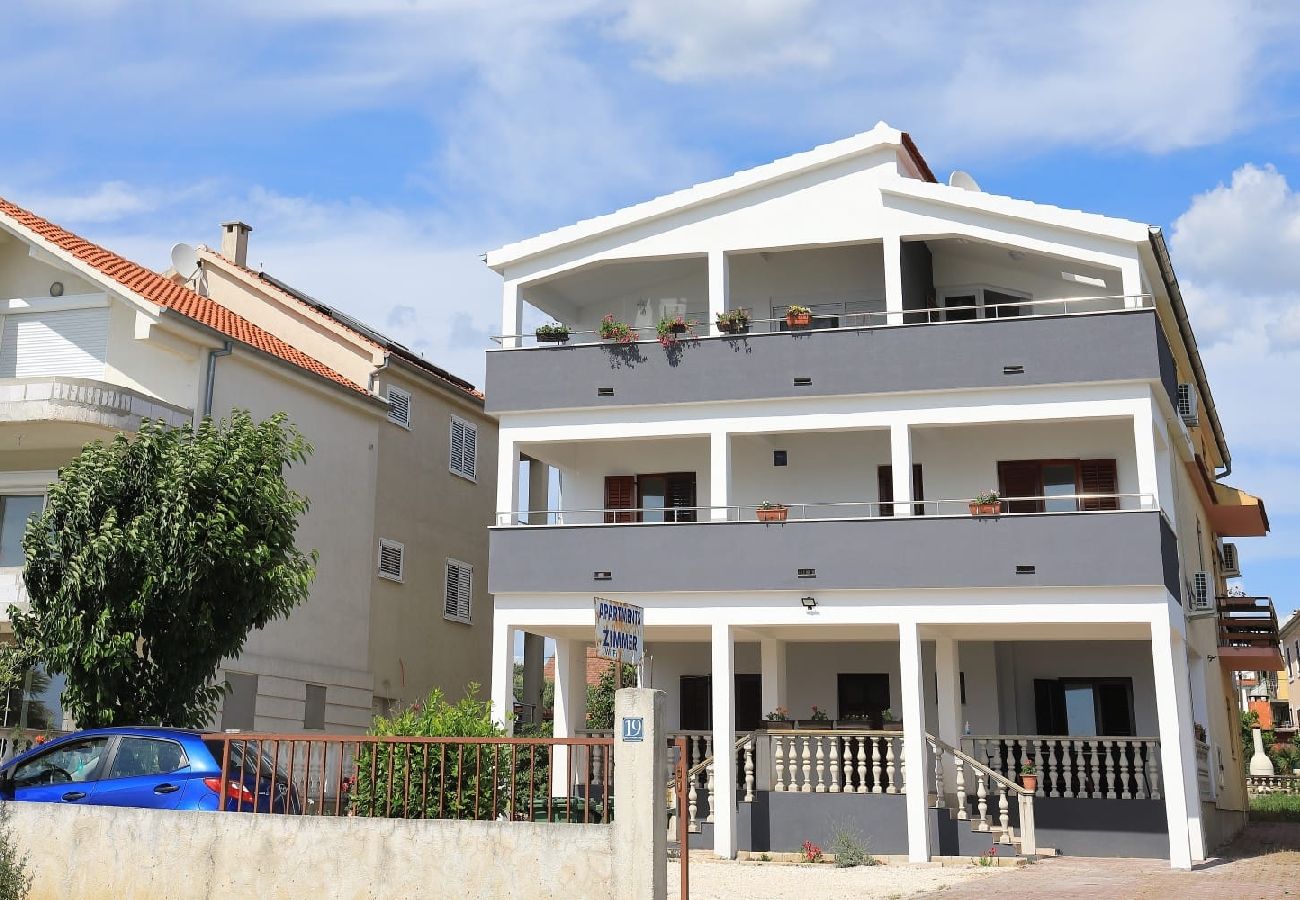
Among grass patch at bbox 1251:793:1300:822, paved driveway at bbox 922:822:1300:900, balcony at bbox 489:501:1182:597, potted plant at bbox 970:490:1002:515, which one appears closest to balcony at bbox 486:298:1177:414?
potted plant at bbox 970:490:1002:515

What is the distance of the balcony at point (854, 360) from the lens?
2366cm

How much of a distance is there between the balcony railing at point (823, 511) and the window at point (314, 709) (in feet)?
19.3

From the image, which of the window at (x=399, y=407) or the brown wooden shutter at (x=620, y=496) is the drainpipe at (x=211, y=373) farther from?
the brown wooden shutter at (x=620, y=496)

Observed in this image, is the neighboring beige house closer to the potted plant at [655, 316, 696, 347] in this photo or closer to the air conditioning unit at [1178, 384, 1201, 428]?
the potted plant at [655, 316, 696, 347]

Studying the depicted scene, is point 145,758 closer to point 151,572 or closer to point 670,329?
point 151,572

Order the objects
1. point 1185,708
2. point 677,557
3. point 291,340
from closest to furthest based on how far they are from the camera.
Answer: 1. point 1185,708
2. point 677,557
3. point 291,340

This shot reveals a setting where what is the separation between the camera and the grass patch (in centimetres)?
3775

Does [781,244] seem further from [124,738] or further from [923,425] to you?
[124,738]

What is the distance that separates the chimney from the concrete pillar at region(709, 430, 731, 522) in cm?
1523

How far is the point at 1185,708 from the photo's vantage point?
23.2 m

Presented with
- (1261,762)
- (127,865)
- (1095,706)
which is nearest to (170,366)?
(127,865)

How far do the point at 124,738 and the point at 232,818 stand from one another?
8.53 ft

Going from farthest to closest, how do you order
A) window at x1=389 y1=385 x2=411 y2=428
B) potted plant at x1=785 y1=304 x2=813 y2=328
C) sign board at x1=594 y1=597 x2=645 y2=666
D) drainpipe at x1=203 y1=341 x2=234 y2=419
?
window at x1=389 y1=385 x2=411 y2=428 → drainpipe at x1=203 y1=341 x2=234 y2=419 → potted plant at x1=785 y1=304 x2=813 y2=328 → sign board at x1=594 y1=597 x2=645 y2=666

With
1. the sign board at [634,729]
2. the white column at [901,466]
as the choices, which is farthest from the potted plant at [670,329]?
the sign board at [634,729]
